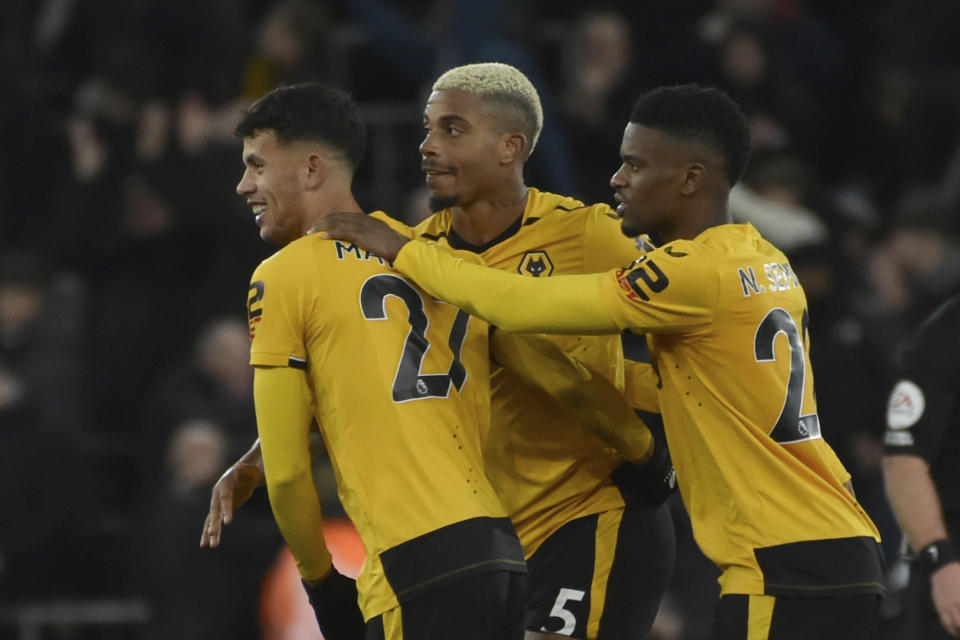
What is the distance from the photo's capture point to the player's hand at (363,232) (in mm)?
4598

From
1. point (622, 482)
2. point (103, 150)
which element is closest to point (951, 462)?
point (622, 482)

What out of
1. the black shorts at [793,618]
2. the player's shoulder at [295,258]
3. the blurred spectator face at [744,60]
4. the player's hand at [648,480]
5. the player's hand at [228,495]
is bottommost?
the black shorts at [793,618]

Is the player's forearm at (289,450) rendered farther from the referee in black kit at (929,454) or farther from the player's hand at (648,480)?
the referee in black kit at (929,454)

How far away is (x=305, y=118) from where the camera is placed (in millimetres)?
4730

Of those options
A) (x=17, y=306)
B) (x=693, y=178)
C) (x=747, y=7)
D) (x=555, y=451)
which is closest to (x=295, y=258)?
(x=693, y=178)

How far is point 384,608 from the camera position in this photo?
4.43 m

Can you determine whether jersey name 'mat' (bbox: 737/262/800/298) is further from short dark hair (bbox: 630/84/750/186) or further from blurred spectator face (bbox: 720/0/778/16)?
blurred spectator face (bbox: 720/0/778/16)

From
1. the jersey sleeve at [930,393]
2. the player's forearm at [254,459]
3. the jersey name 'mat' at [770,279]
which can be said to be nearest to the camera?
the jersey name 'mat' at [770,279]

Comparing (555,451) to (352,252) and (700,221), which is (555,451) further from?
(352,252)

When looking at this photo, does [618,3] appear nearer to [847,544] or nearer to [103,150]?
[103,150]

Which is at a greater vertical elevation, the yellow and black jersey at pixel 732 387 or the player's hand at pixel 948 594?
the yellow and black jersey at pixel 732 387

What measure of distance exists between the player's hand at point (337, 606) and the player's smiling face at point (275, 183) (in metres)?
0.94

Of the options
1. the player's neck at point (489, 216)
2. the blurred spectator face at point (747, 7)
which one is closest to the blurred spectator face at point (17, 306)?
the blurred spectator face at point (747, 7)

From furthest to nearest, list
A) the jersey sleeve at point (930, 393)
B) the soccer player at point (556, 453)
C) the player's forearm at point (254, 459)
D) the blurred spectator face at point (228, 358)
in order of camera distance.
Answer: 1. the blurred spectator face at point (228, 358)
2. the jersey sleeve at point (930, 393)
3. the soccer player at point (556, 453)
4. the player's forearm at point (254, 459)
